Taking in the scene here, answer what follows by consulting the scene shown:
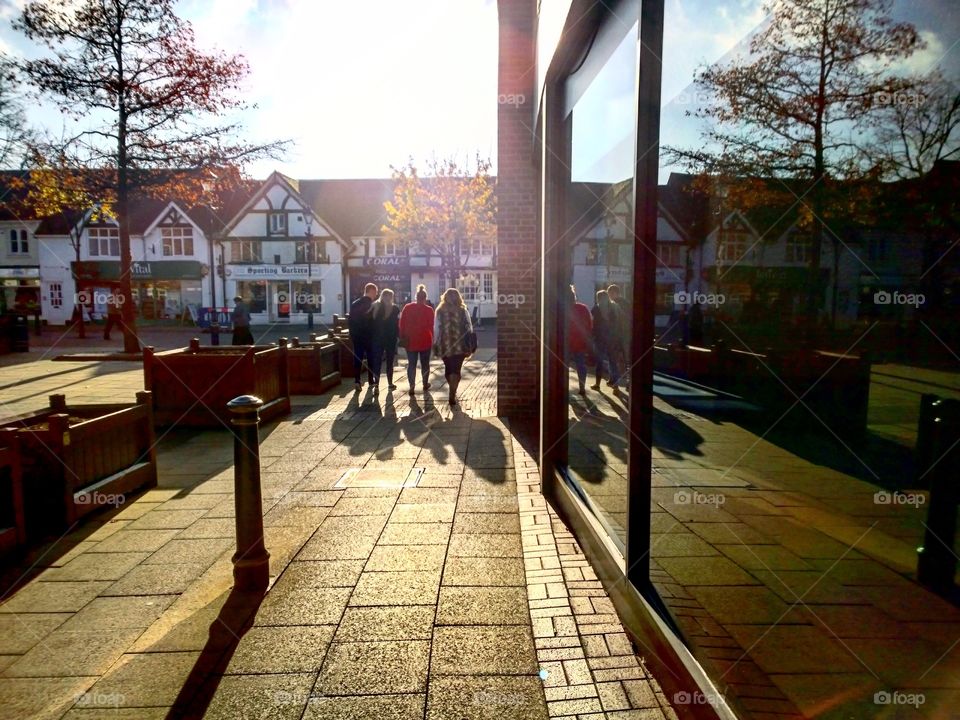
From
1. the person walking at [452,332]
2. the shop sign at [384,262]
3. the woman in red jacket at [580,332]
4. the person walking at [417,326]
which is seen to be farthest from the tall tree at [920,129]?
the shop sign at [384,262]

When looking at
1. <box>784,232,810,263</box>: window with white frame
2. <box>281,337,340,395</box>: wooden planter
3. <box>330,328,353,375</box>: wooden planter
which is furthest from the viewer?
<box>330,328,353,375</box>: wooden planter

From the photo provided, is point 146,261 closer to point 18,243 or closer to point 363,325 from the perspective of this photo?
point 18,243

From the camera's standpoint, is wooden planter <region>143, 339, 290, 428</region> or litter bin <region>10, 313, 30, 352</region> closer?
wooden planter <region>143, 339, 290, 428</region>

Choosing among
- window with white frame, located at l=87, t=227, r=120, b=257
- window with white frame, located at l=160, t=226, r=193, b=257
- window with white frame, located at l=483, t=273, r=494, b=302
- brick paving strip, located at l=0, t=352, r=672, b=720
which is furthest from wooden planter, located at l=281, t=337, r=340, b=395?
window with white frame, located at l=87, t=227, r=120, b=257

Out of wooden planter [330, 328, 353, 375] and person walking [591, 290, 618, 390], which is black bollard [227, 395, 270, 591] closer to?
person walking [591, 290, 618, 390]

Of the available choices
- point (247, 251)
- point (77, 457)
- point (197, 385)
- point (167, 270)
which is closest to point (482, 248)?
point (247, 251)

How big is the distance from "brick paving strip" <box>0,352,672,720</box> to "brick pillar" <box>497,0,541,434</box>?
10.9 feet

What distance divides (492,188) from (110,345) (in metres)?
23.3

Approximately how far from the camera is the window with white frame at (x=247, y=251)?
41438mm

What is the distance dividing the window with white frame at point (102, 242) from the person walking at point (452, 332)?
41.2 m

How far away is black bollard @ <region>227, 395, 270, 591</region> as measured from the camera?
3635 mm

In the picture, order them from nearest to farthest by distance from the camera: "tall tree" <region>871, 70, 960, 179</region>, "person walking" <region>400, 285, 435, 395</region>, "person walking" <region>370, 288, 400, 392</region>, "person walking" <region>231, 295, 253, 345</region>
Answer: "tall tree" <region>871, 70, 960, 179</region> → "person walking" <region>400, 285, 435, 395</region> → "person walking" <region>370, 288, 400, 392</region> → "person walking" <region>231, 295, 253, 345</region>

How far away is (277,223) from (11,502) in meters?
39.7

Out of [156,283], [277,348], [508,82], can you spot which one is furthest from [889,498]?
[156,283]
